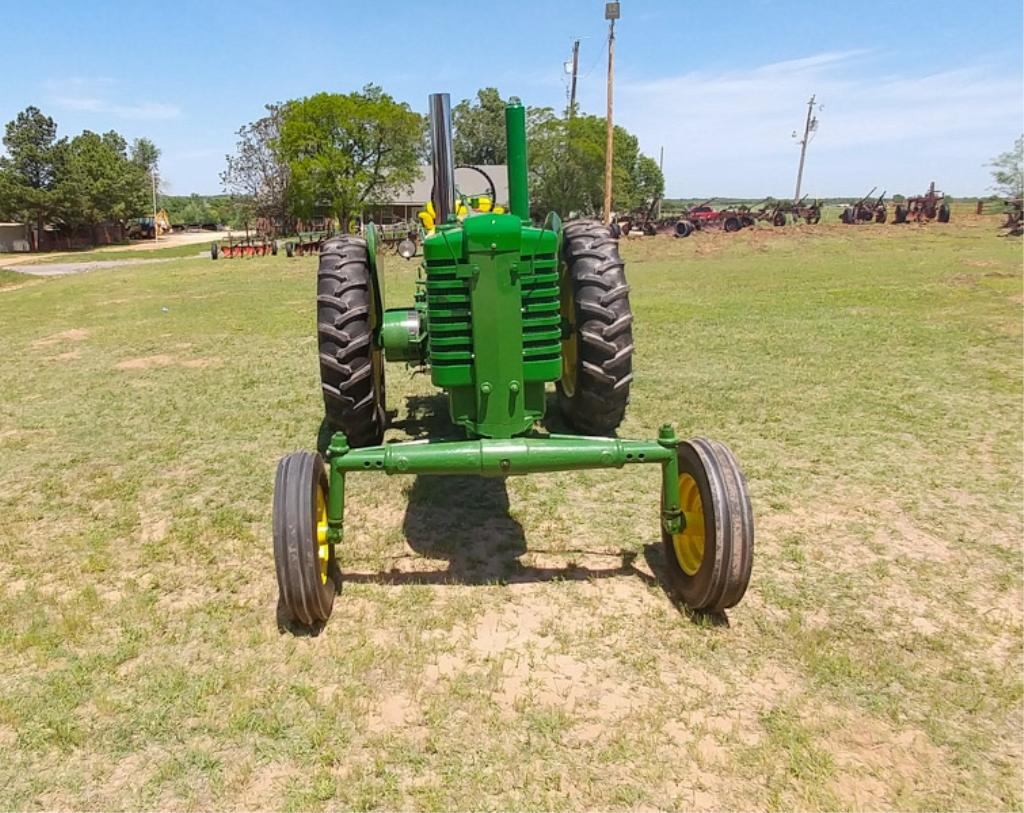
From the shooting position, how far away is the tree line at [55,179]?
43.0 meters

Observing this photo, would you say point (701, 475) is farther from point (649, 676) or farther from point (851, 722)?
point (851, 722)

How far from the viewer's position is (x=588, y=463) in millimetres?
3250

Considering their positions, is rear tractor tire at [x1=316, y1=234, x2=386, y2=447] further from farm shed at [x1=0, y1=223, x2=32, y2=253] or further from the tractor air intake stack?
farm shed at [x1=0, y1=223, x2=32, y2=253]

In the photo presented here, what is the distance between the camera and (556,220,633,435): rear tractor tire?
15.0 ft

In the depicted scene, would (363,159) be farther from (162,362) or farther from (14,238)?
(162,362)

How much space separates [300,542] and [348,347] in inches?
71.8

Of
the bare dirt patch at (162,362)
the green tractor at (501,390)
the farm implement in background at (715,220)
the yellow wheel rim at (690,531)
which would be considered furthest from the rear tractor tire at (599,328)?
the farm implement in background at (715,220)

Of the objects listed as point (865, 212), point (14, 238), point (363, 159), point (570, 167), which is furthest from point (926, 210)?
point (14, 238)

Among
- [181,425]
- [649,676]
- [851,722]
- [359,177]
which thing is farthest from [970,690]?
[359,177]

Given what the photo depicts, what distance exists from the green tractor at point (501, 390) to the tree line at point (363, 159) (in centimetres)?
3243

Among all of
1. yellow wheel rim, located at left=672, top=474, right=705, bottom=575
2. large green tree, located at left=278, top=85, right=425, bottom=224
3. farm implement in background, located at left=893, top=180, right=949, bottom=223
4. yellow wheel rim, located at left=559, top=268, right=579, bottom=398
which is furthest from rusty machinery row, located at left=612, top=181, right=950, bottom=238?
yellow wheel rim, located at left=672, top=474, right=705, bottom=575

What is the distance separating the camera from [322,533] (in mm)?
3330

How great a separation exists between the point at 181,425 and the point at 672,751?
509 cm

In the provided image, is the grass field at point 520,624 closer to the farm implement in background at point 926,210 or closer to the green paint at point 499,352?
the green paint at point 499,352
